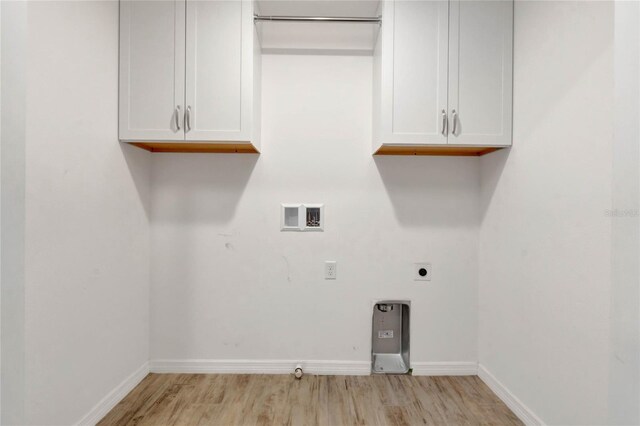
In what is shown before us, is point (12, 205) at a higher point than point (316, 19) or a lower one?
lower

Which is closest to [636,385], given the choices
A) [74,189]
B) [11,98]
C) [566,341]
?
[566,341]

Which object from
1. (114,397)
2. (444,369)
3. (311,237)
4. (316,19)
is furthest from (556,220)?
(114,397)

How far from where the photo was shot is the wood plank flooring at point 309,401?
70.3 inches

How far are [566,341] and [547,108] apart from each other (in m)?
1.11

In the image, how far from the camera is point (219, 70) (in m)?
1.92

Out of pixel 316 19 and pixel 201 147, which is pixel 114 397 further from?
pixel 316 19

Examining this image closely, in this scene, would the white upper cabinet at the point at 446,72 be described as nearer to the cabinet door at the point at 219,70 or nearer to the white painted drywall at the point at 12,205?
the cabinet door at the point at 219,70

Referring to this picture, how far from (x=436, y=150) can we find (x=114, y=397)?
241cm

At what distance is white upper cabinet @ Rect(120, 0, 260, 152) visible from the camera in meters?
1.91

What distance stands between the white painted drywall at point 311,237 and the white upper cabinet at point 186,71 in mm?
365

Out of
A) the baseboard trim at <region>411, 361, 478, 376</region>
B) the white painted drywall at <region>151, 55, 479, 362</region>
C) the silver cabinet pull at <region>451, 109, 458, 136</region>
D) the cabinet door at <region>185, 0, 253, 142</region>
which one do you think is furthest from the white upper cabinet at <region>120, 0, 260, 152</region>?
the baseboard trim at <region>411, 361, 478, 376</region>

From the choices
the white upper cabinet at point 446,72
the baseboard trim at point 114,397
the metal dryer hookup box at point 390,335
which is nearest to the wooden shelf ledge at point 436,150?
the white upper cabinet at point 446,72

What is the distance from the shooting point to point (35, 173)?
4.43ft

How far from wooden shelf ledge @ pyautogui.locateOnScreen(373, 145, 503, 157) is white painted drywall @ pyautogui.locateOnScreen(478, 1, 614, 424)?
122mm
